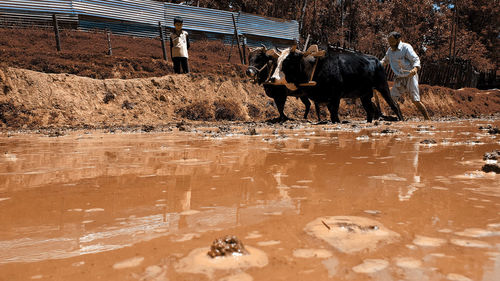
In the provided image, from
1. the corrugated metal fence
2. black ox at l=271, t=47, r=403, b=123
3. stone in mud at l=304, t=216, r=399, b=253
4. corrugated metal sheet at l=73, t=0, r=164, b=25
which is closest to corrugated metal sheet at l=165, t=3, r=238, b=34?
the corrugated metal fence

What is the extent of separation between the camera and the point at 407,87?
30.4 feet

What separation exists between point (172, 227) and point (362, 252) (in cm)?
77

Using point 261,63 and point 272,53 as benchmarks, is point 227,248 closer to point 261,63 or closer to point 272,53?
point 272,53

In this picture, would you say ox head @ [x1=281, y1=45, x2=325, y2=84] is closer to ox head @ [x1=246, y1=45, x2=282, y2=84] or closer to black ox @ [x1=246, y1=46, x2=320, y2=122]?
black ox @ [x1=246, y1=46, x2=320, y2=122]

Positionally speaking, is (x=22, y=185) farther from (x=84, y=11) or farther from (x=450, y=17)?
(x=450, y=17)

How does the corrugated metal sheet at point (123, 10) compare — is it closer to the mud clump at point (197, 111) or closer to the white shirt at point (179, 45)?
the white shirt at point (179, 45)

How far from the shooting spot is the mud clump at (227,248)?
4.04ft

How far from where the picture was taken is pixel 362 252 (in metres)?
1.28

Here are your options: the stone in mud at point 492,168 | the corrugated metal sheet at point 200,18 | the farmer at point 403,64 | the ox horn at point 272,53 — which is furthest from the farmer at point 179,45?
the corrugated metal sheet at point 200,18

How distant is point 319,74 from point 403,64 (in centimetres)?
245

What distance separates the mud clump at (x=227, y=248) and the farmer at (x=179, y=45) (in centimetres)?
975

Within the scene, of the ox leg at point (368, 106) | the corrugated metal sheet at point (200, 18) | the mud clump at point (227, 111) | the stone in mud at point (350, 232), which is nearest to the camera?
the stone in mud at point (350, 232)

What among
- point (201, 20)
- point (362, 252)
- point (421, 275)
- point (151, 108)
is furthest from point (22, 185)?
point (201, 20)

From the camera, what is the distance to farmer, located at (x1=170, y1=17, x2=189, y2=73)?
10.3 metres
